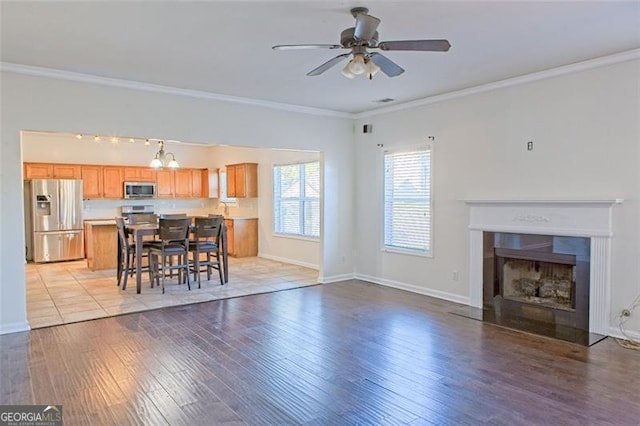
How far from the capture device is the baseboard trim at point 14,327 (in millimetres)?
4191

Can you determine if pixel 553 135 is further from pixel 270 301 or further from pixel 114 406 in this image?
pixel 114 406

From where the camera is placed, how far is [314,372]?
3.25 meters

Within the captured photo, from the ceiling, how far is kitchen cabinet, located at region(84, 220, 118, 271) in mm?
3975

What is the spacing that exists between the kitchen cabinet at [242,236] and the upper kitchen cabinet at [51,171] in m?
3.36

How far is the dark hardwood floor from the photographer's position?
2.63 m

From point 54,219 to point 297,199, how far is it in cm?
500

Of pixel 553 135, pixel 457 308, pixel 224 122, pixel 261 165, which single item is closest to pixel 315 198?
pixel 261 165

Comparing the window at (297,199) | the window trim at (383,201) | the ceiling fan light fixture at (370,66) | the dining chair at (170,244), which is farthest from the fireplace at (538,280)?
the dining chair at (170,244)

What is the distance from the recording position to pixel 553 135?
444cm

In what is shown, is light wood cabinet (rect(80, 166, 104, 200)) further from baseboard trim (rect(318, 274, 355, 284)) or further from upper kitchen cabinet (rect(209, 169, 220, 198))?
baseboard trim (rect(318, 274, 355, 284))

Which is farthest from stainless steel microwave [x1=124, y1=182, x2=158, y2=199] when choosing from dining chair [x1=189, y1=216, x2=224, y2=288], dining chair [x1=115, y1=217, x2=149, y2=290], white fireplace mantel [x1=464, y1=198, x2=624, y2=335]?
white fireplace mantel [x1=464, y1=198, x2=624, y2=335]

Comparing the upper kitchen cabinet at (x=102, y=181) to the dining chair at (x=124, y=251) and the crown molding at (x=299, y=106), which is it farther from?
the crown molding at (x=299, y=106)

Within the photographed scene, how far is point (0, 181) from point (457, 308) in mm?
5088

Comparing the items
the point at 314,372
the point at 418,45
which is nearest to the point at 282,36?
the point at 418,45
